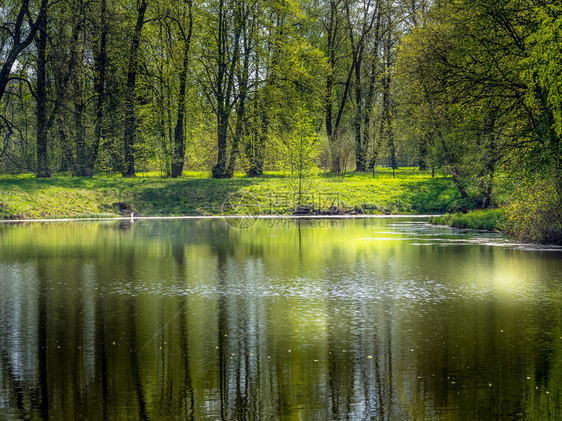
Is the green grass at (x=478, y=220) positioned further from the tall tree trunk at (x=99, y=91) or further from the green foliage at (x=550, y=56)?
the tall tree trunk at (x=99, y=91)

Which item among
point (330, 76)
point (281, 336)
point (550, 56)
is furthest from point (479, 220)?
point (330, 76)

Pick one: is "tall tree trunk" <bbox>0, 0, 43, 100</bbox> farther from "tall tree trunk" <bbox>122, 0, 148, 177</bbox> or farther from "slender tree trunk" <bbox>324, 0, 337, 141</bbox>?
"slender tree trunk" <bbox>324, 0, 337, 141</bbox>

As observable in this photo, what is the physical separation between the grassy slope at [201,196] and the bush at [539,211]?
56.3 feet

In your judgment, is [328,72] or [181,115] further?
[328,72]

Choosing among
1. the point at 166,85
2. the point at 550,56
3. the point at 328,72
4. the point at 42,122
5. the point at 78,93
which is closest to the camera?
the point at 550,56

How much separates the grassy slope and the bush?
1716 cm

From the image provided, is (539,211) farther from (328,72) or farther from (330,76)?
(330,76)

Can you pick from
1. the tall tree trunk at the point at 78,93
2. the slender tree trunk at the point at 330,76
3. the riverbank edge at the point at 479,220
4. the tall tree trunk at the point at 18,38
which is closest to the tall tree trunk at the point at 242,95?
the slender tree trunk at the point at 330,76

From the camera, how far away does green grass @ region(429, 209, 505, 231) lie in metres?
27.1

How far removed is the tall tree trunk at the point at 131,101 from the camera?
43.0 metres

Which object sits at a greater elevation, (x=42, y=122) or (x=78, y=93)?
(x=78, y=93)

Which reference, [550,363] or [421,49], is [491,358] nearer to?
[550,363]

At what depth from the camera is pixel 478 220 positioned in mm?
28203

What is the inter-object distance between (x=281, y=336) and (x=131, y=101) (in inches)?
1431
